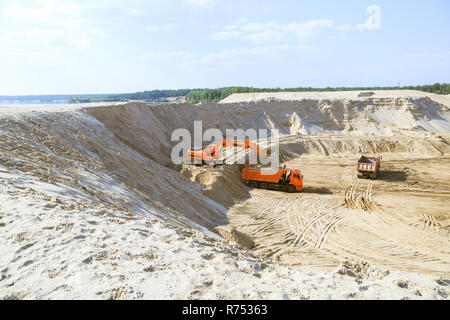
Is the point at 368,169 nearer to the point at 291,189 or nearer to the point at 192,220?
the point at 291,189

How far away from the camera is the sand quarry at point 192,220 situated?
161 inches

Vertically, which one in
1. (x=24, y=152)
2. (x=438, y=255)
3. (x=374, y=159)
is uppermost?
(x=24, y=152)

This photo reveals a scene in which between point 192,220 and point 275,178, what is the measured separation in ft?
23.2

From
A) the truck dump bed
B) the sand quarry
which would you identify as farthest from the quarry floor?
Result: the truck dump bed

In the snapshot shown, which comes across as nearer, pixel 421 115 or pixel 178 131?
pixel 178 131

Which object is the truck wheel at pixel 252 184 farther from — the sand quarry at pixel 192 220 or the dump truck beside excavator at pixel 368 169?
the dump truck beside excavator at pixel 368 169

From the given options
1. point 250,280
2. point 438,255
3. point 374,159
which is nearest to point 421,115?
point 374,159

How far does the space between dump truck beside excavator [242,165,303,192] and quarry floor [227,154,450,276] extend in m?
0.48

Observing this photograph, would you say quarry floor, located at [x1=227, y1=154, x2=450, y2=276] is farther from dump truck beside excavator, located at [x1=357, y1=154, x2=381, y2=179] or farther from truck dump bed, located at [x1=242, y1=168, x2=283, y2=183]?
truck dump bed, located at [x1=242, y1=168, x2=283, y2=183]

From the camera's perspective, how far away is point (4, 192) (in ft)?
18.1

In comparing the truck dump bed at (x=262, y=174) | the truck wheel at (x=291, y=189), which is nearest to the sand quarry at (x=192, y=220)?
the truck wheel at (x=291, y=189)

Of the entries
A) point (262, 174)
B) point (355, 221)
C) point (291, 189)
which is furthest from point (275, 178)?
point (355, 221)
